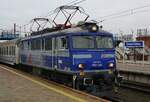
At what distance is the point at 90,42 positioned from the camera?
16156mm

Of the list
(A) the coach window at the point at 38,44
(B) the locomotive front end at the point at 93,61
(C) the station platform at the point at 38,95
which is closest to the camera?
(C) the station platform at the point at 38,95

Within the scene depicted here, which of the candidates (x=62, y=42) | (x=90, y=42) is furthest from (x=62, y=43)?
(x=90, y=42)

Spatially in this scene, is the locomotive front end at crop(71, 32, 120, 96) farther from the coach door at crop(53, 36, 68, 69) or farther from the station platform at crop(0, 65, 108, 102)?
the station platform at crop(0, 65, 108, 102)

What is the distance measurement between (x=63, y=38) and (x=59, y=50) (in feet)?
2.61

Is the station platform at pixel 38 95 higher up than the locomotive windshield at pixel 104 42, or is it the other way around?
the locomotive windshield at pixel 104 42

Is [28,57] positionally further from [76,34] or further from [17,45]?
[76,34]

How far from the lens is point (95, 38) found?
639 inches

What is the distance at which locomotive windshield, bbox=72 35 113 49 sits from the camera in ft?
52.3

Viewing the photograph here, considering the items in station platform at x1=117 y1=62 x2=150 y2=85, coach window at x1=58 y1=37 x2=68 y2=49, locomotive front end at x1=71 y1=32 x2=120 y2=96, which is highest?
coach window at x1=58 y1=37 x2=68 y2=49

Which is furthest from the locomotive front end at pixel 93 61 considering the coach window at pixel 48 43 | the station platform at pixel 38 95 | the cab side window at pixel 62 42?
the coach window at pixel 48 43

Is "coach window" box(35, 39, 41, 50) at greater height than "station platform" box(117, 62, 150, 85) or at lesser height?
greater

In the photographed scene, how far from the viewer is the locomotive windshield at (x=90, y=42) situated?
15945 millimetres

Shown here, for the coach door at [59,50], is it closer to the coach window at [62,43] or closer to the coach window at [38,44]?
the coach window at [62,43]

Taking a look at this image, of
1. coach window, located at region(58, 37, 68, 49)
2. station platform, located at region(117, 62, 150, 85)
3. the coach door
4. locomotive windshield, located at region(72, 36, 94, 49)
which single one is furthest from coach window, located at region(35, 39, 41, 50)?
station platform, located at region(117, 62, 150, 85)
